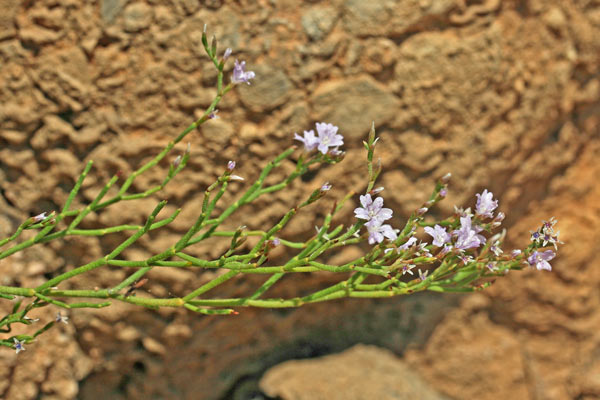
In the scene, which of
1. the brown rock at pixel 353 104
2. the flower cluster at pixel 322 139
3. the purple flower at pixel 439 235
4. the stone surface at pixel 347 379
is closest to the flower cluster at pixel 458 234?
the purple flower at pixel 439 235

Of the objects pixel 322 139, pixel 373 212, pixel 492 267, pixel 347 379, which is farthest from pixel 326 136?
pixel 347 379

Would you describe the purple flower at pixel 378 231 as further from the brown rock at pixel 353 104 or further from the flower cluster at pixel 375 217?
the brown rock at pixel 353 104

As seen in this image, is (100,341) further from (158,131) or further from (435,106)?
(435,106)

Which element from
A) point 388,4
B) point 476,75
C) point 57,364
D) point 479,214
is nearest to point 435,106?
point 476,75

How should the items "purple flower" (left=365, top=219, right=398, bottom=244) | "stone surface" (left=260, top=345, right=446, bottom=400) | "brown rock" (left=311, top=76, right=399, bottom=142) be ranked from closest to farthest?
"purple flower" (left=365, top=219, right=398, bottom=244) → "brown rock" (left=311, top=76, right=399, bottom=142) → "stone surface" (left=260, top=345, right=446, bottom=400)

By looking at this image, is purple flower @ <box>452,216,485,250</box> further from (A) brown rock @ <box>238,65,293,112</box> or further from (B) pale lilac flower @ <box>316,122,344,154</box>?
(A) brown rock @ <box>238,65,293,112</box>

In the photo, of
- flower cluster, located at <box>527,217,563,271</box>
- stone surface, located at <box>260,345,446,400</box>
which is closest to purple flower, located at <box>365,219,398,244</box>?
flower cluster, located at <box>527,217,563,271</box>

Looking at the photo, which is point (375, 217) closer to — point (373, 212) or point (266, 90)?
point (373, 212)
